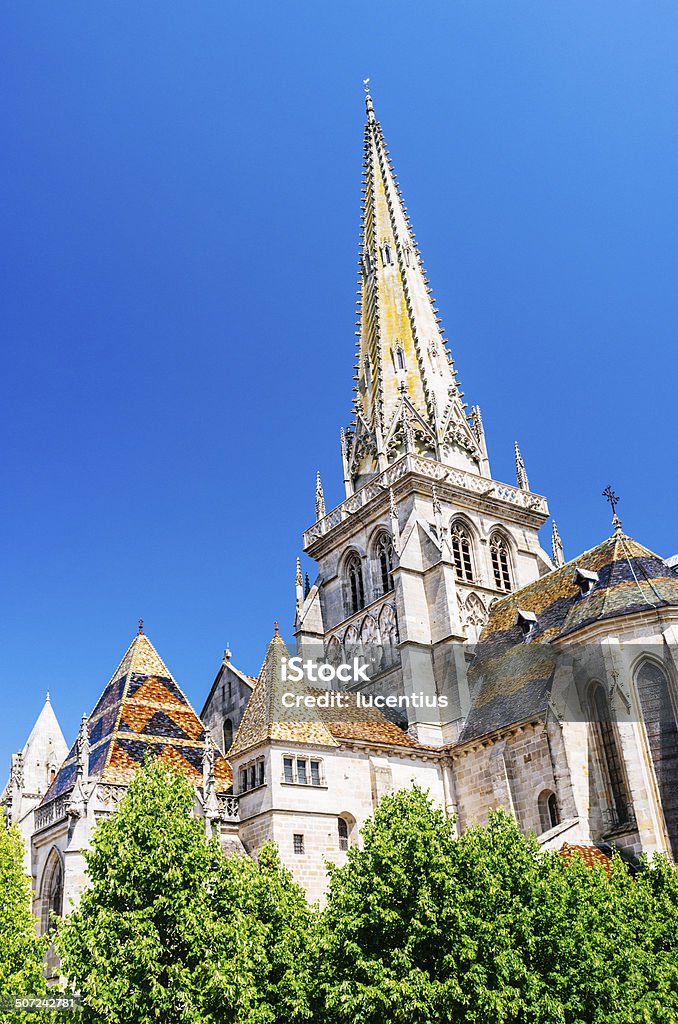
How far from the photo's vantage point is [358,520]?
4481 centimetres

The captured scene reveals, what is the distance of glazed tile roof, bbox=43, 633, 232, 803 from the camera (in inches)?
1099

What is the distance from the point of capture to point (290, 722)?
98.9ft

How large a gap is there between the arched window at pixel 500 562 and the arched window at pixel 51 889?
23071 millimetres

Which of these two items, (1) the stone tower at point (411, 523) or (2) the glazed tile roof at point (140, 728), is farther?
(1) the stone tower at point (411, 523)

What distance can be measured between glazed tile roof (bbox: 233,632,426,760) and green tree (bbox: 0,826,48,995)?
327 inches

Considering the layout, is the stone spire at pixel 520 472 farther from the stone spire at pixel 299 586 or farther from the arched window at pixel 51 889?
the arched window at pixel 51 889

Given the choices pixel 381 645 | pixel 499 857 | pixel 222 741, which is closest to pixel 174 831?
pixel 499 857

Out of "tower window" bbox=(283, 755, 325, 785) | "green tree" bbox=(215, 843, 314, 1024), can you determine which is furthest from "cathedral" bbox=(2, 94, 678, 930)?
"green tree" bbox=(215, 843, 314, 1024)

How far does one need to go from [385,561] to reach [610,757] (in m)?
16.5

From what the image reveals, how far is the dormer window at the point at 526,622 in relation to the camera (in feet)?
115

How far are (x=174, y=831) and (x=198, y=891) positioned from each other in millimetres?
1254

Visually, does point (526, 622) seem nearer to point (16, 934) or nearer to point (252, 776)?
point (252, 776)

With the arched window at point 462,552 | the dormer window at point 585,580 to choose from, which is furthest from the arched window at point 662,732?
the arched window at point 462,552

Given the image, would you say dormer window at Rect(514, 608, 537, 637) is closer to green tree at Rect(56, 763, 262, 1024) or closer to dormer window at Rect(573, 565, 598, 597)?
dormer window at Rect(573, 565, 598, 597)
